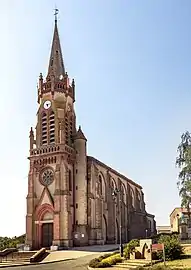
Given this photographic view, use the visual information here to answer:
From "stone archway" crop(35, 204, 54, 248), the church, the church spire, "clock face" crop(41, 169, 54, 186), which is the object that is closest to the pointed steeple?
the church

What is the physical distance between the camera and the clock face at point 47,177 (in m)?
59.1

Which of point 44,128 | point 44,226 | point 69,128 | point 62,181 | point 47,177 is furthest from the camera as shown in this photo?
point 69,128

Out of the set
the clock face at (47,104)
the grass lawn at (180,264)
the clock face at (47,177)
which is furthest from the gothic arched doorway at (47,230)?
the grass lawn at (180,264)

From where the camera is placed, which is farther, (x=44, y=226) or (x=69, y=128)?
(x=69, y=128)

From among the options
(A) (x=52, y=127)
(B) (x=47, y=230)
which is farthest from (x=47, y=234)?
(A) (x=52, y=127)

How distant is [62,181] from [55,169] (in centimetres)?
244

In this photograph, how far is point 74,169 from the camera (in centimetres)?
6188

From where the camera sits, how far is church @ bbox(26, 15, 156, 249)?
187ft

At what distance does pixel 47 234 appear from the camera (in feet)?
191

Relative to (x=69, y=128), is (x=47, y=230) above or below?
below

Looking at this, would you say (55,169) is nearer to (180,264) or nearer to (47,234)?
(47,234)

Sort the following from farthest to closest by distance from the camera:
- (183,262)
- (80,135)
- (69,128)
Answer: (69,128) < (80,135) < (183,262)

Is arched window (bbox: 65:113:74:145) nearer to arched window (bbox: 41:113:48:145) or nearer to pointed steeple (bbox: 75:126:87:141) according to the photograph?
pointed steeple (bbox: 75:126:87:141)

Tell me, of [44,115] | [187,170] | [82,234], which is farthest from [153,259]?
[44,115]
